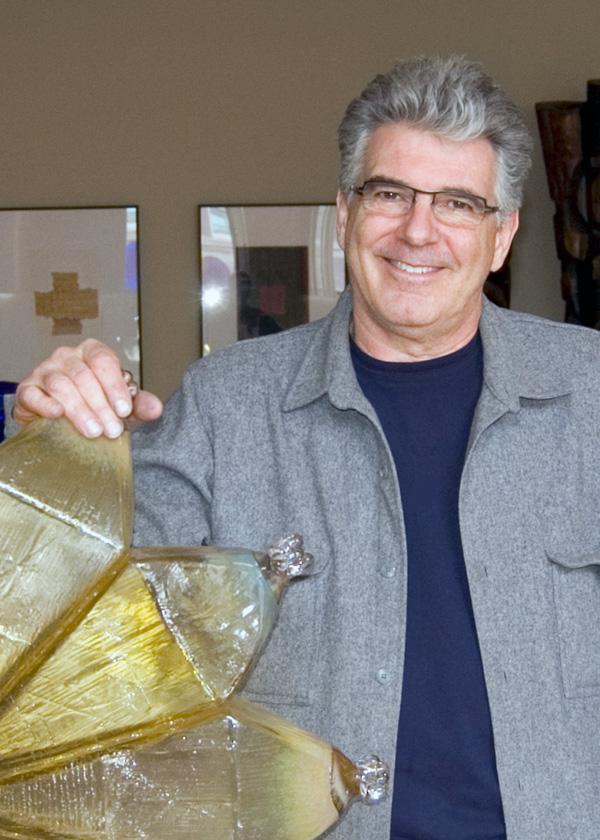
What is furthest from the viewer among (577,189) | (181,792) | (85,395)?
(577,189)

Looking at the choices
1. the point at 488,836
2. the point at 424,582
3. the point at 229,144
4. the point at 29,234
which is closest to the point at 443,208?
the point at 424,582

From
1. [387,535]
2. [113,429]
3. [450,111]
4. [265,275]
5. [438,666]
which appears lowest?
[438,666]

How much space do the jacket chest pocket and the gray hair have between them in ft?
1.45

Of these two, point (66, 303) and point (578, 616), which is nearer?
point (578, 616)

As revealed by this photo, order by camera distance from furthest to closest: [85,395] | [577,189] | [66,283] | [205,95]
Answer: [66,283] < [205,95] < [577,189] < [85,395]

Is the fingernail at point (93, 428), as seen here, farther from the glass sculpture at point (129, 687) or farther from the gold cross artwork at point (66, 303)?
the gold cross artwork at point (66, 303)

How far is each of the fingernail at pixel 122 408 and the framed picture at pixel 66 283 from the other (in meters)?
2.54

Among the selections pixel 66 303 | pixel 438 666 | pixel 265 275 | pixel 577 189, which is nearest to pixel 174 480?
pixel 438 666

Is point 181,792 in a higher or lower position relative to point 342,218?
lower

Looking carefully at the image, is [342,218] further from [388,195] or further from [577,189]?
[577,189]

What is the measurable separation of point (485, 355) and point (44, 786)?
859 mm

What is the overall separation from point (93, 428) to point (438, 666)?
63 cm

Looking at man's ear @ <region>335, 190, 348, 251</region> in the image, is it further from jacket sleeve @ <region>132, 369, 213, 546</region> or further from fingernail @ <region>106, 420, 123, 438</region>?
fingernail @ <region>106, 420, 123, 438</region>

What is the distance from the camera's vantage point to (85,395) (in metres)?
0.72
